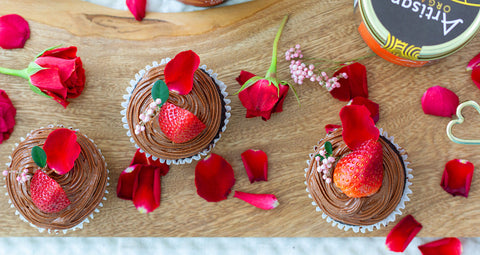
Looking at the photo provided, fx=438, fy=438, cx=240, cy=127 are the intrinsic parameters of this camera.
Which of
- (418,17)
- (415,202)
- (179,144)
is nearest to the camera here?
(418,17)

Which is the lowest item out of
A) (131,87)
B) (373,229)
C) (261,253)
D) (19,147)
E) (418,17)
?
(261,253)

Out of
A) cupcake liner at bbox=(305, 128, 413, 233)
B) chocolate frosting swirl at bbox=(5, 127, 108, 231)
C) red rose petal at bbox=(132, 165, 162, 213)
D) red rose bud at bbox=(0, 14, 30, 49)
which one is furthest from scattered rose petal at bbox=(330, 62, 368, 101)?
red rose bud at bbox=(0, 14, 30, 49)

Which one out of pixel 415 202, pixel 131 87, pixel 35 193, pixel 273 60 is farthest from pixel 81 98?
pixel 415 202

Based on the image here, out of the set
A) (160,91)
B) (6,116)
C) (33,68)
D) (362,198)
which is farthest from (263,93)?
(6,116)

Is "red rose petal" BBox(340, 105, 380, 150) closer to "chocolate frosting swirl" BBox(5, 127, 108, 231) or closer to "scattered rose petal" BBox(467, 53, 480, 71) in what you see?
"scattered rose petal" BBox(467, 53, 480, 71)

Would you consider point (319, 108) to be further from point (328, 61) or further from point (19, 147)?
point (19, 147)

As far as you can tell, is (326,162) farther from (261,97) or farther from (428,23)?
(428,23)
